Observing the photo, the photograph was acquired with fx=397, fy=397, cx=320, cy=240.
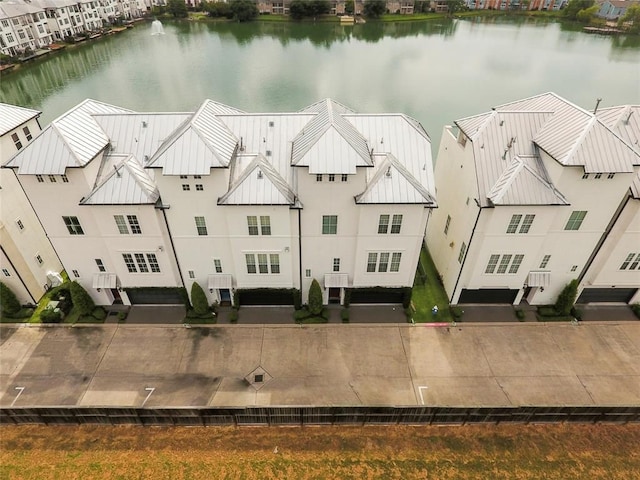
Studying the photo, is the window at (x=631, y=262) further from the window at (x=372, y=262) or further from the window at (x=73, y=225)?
the window at (x=73, y=225)

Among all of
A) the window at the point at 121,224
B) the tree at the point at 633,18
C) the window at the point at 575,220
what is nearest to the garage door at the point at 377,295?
the window at the point at 575,220

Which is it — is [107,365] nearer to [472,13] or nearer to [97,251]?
[97,251]

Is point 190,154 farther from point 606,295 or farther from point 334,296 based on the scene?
point 606,295

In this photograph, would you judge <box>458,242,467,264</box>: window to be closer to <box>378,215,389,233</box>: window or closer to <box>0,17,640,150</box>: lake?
<box>378,215,389,233</box>: window

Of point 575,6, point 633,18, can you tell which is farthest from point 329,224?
point 575,6

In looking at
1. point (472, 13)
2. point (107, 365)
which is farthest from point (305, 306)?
point (472, 13)

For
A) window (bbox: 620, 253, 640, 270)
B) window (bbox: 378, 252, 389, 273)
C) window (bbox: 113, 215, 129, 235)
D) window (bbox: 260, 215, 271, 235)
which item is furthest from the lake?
window (bbox: 113, 215, 129, 235)
